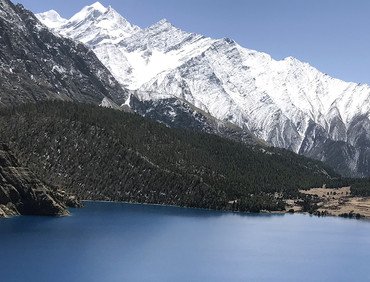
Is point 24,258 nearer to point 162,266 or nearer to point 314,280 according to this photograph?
point 162,266

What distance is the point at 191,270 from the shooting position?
624 ft

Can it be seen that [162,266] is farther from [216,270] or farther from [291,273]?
[291,273]

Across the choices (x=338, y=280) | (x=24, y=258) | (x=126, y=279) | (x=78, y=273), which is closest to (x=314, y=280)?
(x=338, y=280)

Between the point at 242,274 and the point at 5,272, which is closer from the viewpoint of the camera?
the point at 5,272

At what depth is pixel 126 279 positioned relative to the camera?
169000mm

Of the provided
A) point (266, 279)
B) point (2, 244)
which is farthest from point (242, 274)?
point (2, 244)

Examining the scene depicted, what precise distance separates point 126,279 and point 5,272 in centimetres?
3133

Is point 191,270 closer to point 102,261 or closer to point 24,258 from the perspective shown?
point 102,261

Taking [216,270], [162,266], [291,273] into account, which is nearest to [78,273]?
[162,266]

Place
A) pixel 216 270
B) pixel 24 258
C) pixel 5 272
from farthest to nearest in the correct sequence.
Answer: pixel 216 270 → pixel 24 258 → pixel 5 272

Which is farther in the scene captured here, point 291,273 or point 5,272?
point 291,273

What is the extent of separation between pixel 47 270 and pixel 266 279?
6306 centimetres

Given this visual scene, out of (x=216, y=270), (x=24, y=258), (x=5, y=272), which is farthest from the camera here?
(x=216, y=270)

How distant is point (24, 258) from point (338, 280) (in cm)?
9331
